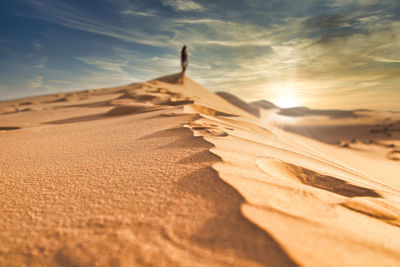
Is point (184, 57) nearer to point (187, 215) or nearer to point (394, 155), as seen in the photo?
point (394, 155)

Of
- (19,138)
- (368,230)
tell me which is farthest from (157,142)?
(19,138)

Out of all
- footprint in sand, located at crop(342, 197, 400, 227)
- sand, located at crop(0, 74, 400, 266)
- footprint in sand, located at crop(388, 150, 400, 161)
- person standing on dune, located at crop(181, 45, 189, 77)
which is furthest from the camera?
person standing on dune, located at crop(181, 45, 189, 77)

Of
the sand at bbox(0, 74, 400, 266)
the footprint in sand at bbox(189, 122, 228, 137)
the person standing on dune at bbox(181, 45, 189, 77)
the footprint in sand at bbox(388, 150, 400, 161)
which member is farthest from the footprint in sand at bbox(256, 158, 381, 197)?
the person standing on dune at bbox(181, 45, 189, 77)

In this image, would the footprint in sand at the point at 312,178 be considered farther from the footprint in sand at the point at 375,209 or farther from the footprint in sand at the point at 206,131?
the footprint in sand at the point at 206,131

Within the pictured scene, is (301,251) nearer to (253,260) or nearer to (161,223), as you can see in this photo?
(253,260)

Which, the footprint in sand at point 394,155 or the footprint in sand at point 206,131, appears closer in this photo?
the footprint in sand at point 206,131

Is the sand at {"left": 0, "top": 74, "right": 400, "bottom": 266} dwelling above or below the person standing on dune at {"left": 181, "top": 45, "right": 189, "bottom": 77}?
below

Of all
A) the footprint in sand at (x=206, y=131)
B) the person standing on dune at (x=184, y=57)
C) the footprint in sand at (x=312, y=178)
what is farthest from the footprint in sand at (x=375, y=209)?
the person standing on dune at (x=184, y=57)

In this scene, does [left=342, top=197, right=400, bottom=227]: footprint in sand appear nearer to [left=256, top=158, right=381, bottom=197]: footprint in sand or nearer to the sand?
the sand

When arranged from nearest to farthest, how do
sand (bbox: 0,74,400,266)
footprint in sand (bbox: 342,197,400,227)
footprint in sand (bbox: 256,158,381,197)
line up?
sand (bbox: 0,74,400,266) → footprint in sand (bbox: 342,197,400,227) → footprint in sand (bbox: 256,158,381,197)

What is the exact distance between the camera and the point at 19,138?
1.99 metres

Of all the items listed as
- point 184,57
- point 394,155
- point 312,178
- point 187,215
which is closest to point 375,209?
point 312,178

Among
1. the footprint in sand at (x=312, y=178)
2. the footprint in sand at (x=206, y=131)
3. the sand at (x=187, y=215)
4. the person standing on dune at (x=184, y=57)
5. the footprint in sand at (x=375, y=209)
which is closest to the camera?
the sand at (x=187, y=215)

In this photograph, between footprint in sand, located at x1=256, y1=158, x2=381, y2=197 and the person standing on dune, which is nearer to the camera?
footprint in sand, located at x1=256, y1=158, x2=381, y2=197
